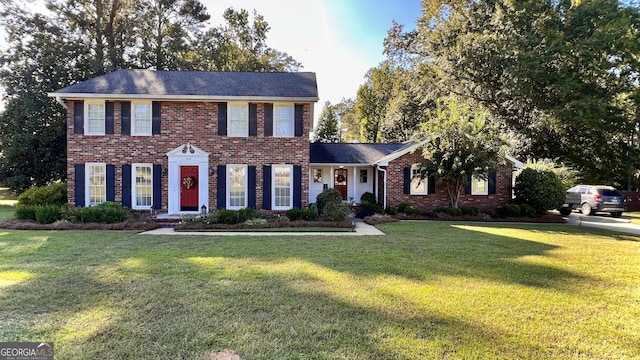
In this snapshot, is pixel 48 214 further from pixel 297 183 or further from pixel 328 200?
pixel 328 200

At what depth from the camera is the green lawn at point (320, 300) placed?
3264 millimetres

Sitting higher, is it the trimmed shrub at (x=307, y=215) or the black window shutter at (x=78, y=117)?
the black window shutter at (x=78, y=117)

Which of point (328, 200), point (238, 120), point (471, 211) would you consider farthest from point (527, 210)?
point (238, 120)

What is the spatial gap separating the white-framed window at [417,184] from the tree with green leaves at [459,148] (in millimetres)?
392

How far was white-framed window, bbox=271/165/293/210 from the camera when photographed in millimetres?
13312

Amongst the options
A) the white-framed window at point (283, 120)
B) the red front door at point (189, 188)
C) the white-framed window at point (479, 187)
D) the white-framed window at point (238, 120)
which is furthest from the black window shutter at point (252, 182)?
the white-framed window at point (479, 187)

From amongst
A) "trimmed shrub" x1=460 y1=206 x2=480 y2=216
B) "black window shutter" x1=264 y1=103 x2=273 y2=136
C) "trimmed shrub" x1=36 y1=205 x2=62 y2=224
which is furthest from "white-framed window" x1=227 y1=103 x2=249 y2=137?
"trimmed shrub" x1=460 y1=206 x2=480 y2=216

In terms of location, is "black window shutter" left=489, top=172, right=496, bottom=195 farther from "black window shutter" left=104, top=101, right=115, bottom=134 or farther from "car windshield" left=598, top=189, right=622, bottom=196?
"black window shutter" left=104, top=101, right=115, bottom=134

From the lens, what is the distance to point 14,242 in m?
Answer: 8.02

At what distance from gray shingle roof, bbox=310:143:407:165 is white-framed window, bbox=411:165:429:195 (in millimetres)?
2461

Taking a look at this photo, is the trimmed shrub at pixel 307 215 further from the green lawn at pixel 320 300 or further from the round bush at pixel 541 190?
the round bush at pixel 541 190

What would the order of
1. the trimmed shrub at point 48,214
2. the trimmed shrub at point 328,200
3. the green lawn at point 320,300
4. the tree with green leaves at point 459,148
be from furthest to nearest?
the tree with green leaves at point 459,148 → the trimmed shrub at point 328,200 → the trimmed shrub at point 48,214 → the green lawn at point 320,300

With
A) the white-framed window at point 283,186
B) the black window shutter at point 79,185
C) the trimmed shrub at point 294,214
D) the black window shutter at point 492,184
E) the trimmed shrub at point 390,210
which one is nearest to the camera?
the trimmed shrub at point 294,214

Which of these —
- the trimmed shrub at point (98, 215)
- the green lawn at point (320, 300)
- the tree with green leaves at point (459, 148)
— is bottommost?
the green lawn at point (320, 300)
